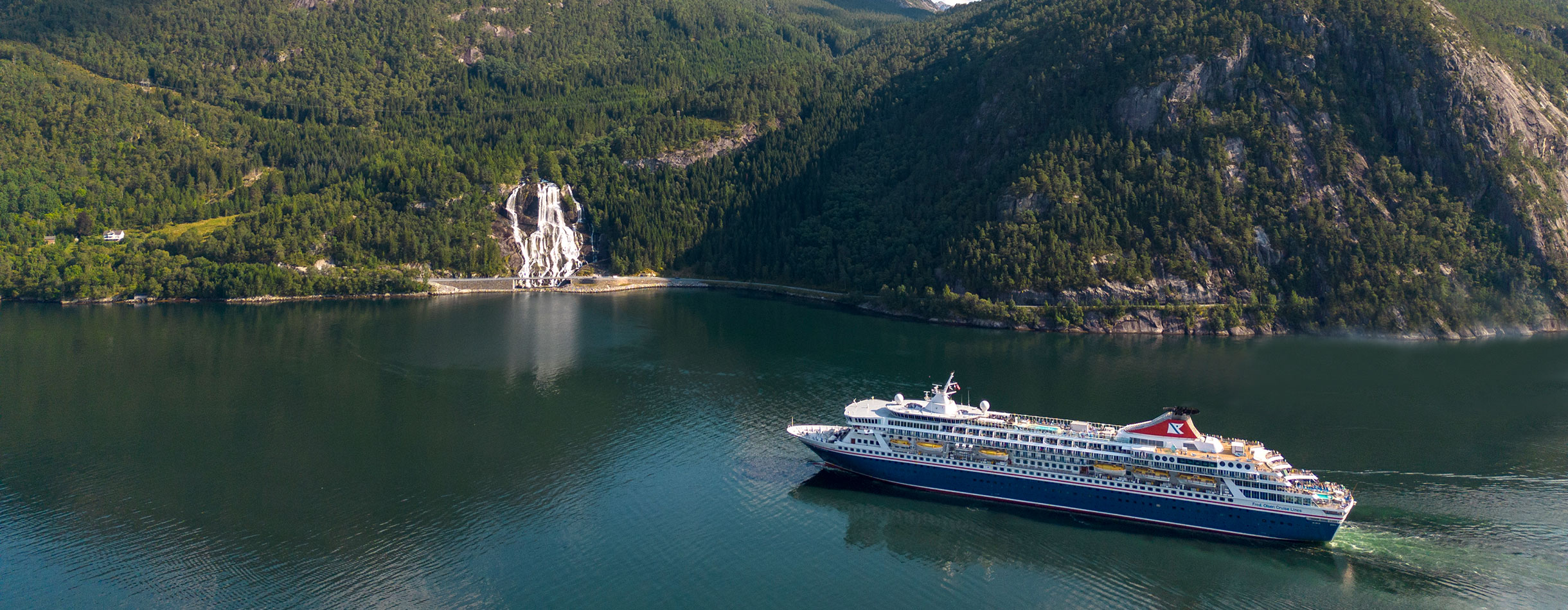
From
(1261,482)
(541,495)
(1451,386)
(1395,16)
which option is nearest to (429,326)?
(541,495)

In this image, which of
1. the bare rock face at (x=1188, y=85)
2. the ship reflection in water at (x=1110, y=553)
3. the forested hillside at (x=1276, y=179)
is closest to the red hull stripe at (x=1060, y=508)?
the ship reflection in water at (x=1110, y=553)

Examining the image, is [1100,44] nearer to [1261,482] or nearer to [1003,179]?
[1003,179]

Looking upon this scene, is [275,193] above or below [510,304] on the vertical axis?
above

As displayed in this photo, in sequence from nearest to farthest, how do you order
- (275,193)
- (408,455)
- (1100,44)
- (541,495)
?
(541,495)
(408,455)
(1100,44)
(275,193)

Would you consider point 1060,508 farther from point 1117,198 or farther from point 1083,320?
point 1117,198

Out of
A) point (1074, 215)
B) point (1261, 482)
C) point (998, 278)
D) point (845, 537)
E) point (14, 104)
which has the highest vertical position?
point (14, 104)

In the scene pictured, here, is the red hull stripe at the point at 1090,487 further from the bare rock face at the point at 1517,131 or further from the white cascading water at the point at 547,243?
the white cascading water at the point at 547,243

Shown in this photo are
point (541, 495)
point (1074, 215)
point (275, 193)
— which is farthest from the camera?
point (275, 193)
